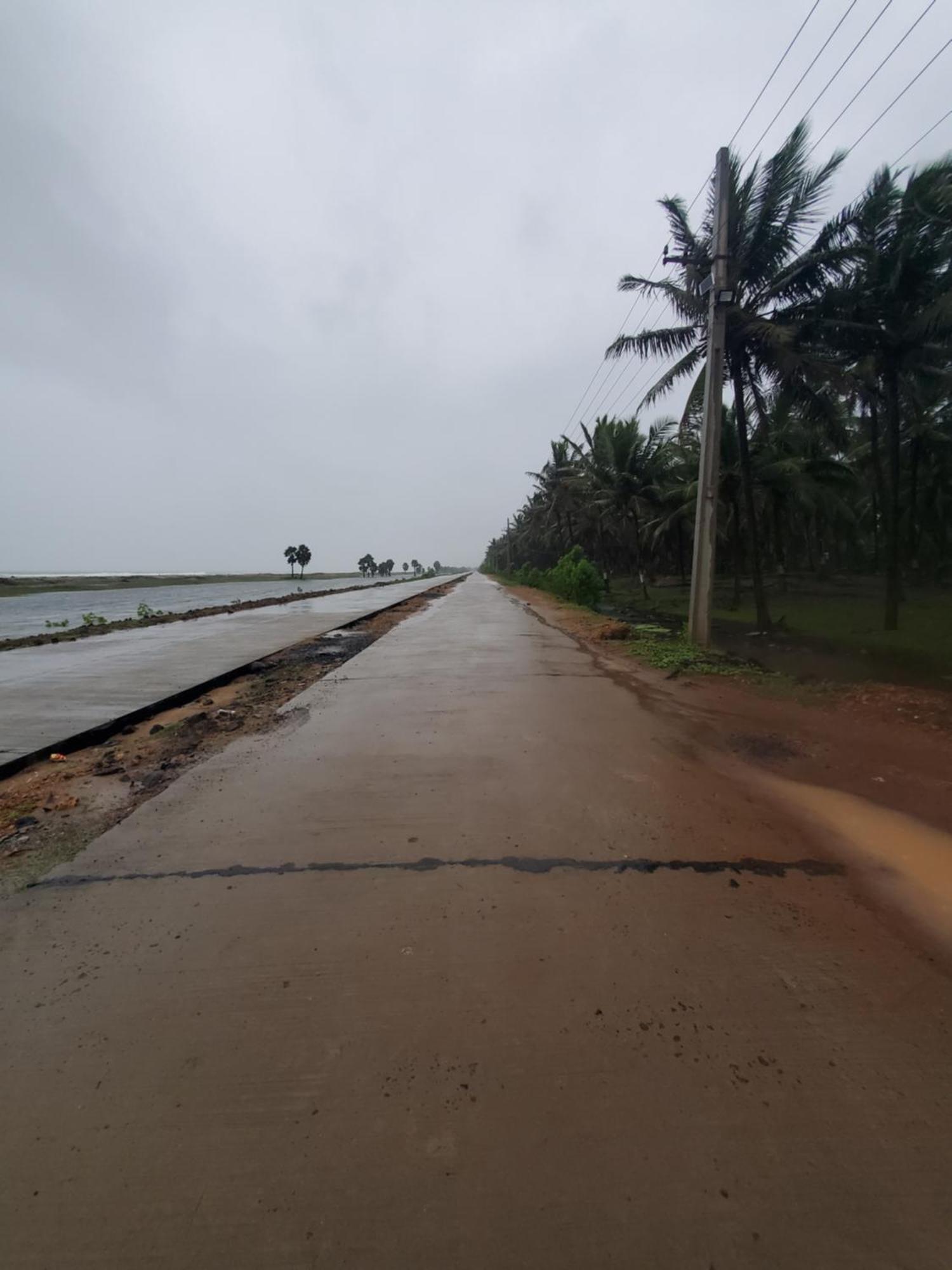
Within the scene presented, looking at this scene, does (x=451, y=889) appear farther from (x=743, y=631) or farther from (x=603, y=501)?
(x=603, y=501)

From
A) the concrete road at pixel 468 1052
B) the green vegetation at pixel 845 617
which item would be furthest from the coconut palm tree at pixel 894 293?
the concrete road at pixel 468 1052

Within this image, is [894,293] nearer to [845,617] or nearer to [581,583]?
[845,617]

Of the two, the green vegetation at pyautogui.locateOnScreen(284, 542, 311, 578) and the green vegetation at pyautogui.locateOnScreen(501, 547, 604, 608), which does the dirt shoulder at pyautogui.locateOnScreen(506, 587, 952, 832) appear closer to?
the green vegetation at pyautogui.locateOnScreen(501, 547, 604, 608)

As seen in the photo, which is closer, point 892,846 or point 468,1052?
point 468,1052

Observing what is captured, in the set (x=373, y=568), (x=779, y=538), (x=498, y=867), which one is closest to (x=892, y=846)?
(x=498, y=867)

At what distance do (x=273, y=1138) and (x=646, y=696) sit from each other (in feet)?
21.2

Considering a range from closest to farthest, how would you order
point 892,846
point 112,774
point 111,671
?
1. point 892,846
2. point 112,774
3. point 111,671

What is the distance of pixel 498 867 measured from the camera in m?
3.10

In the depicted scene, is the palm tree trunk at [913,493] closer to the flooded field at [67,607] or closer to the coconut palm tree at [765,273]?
the coconut palm tree at [765,273]

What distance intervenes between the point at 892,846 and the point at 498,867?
7.75 feet

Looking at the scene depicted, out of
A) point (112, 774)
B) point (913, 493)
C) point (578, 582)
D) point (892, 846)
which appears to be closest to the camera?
point (892, 846)

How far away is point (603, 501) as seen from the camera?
28.7 meters

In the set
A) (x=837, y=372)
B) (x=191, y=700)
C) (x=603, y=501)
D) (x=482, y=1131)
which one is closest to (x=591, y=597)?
(x=603, y=501)

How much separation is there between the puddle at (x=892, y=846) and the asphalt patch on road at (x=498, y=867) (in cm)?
26
